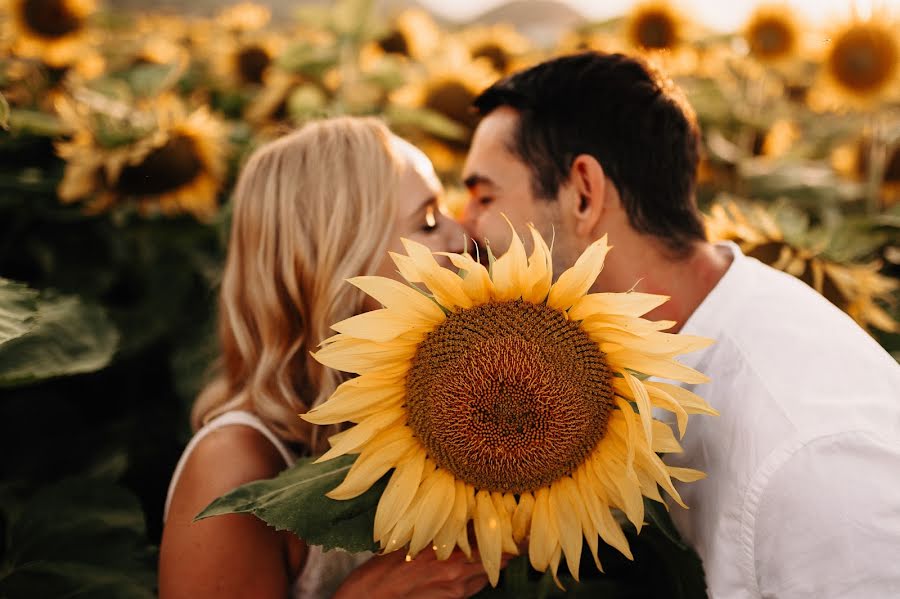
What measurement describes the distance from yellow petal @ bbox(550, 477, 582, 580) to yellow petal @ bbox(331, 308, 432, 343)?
0.39m

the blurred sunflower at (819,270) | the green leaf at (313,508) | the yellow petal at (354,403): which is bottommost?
the blurred sunflower at (819,270)

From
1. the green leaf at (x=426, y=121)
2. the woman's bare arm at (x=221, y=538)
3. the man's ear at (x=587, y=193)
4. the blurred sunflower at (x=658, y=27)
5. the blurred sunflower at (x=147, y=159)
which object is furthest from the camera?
the blurred sunflower at (x=658, y=27)

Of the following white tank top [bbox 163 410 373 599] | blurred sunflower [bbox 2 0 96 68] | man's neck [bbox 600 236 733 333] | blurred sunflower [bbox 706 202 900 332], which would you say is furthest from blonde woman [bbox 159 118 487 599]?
blurred sunflower [bbox 2 0 96 68]

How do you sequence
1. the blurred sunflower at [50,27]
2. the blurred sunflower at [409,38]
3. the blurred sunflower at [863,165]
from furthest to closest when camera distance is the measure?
1. the blurred sunflower at [409,38]
2. the blurred sunflower at [863,165]
3. the blurred sunflower at [50,27]

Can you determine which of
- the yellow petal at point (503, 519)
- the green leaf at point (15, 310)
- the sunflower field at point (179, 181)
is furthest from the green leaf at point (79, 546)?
the yellow petal at point (503, 519)

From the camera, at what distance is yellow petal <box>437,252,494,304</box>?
46.6 inches

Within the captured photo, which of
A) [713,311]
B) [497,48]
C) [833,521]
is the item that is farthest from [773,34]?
[833,521]

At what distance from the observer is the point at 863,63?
10.4ft

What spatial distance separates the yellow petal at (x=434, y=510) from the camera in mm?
1295

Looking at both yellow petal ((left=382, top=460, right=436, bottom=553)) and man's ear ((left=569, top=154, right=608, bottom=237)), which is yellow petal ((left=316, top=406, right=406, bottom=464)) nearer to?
yellow petal ((left=382, top=460, right=436, bottom=553))

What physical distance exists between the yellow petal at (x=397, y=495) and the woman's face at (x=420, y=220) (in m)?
0.84

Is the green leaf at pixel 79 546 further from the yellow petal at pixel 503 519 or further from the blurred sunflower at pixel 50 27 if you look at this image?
the blurred sunflower at pixel 50 27

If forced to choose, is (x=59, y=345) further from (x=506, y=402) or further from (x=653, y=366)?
(x=653, y=366)

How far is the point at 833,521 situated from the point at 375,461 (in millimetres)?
833
